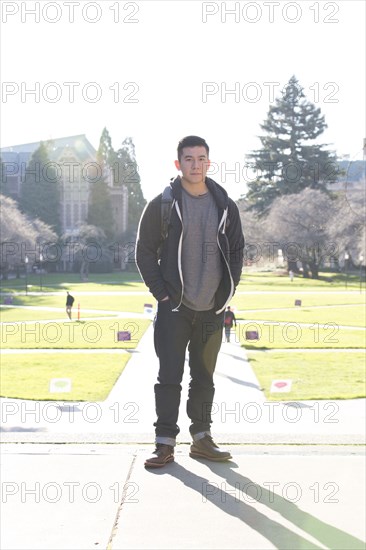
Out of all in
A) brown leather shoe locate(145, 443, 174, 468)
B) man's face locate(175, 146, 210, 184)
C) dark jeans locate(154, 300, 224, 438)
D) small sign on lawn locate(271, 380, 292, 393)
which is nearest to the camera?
man's face locate(175, 146, 210, 184)

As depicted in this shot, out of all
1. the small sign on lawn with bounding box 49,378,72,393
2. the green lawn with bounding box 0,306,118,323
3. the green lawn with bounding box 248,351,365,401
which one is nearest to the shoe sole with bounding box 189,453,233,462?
the green lawn with bounding box 248,351,365,401

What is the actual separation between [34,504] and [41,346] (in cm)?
1104

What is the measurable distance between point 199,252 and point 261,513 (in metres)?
1.09

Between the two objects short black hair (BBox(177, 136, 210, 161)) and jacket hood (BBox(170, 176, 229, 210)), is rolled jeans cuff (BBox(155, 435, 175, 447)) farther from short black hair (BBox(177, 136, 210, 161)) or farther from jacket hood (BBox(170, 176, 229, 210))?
short black hair (BBox(177, 136, 210, 161))

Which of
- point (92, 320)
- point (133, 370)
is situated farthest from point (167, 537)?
point (92, 320)

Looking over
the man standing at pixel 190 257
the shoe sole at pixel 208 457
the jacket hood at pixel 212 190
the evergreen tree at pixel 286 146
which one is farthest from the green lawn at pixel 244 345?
the evergreen tree at pixel 286 146

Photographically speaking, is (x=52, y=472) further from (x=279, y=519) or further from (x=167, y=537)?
(x=279, y=519)

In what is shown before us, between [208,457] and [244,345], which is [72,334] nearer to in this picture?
[244,345]

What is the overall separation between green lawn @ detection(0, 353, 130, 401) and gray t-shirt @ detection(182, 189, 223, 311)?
5.51 metres

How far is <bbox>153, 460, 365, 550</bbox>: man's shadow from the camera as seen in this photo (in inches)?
93.8

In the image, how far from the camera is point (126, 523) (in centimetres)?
250

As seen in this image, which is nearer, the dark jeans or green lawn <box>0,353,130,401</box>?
the dark jeans

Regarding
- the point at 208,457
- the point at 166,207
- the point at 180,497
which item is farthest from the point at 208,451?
the point at 166,207

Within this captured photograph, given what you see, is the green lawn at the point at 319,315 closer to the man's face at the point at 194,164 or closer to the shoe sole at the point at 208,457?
the shoe sole at the point at 208,457
